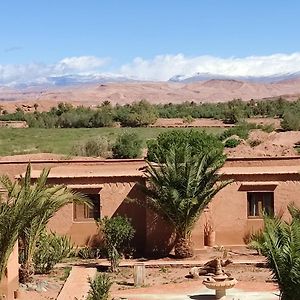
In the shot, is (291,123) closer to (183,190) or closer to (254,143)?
(254,143)

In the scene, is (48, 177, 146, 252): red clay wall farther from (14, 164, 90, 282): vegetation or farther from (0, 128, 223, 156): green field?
(0, 128, 223, 156): green field

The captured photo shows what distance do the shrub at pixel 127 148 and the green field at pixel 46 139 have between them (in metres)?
3.33

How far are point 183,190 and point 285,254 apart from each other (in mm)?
9572

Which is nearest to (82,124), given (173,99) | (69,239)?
(69,239)

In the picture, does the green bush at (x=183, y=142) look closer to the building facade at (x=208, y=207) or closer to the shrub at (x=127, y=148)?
the building facade at (x=208, y=207)

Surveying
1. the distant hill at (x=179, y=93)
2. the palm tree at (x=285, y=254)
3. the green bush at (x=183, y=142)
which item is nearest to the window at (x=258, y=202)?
the green bush at (x=183, y=142)

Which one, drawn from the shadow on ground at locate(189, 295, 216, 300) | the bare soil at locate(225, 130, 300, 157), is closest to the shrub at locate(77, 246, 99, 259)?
the shadow on ground at locate(189, 295, 216, 300)

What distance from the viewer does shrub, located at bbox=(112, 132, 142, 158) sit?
38.8 m

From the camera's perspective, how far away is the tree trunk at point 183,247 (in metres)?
20.2

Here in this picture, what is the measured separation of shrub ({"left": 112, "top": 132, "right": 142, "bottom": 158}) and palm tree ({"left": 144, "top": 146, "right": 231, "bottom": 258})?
18.2 meters

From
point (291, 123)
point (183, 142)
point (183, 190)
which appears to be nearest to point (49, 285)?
point (183, 190)

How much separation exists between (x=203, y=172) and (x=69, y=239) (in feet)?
15.3

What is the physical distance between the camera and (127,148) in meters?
39.2

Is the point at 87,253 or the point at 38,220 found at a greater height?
the point at 38,220
